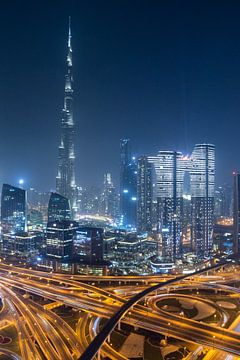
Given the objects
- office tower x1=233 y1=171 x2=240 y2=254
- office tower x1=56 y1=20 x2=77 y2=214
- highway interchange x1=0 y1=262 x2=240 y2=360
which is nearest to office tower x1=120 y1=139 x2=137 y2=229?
office tower x1=56 y1=20 x2=77 y2=214

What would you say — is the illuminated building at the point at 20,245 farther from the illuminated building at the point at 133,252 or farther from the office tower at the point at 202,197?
the office tower at the point at 202,197

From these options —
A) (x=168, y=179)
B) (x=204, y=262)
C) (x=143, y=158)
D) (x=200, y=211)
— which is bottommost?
(x=204, y=262)

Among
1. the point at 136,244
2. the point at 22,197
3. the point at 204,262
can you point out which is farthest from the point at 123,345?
the point at 22,197

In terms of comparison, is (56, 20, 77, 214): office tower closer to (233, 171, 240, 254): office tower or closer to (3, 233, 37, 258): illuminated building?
(3, 233, 37, 258): illuminated building

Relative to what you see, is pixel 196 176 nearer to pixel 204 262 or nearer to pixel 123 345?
pixel 204 262

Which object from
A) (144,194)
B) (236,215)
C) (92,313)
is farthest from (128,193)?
(92,313)

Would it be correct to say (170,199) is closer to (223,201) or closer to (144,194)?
(144,194)

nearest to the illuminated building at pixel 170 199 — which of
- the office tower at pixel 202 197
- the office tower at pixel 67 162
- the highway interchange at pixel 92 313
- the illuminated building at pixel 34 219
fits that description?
the office tower at pixel 202 197
